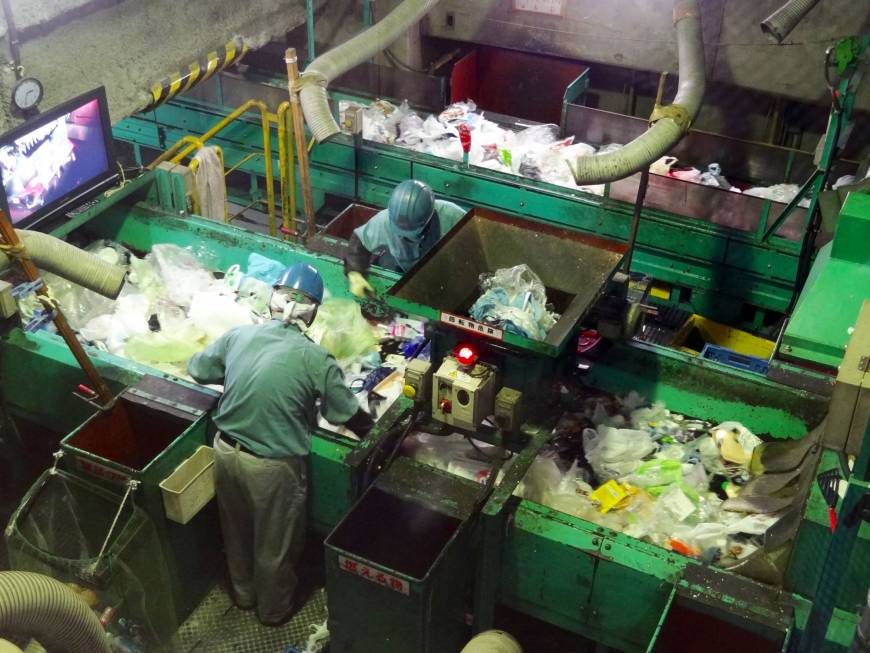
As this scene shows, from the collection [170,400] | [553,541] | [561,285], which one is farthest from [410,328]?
[553,541]

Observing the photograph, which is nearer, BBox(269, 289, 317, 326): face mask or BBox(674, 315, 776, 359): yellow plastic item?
BBox(269, 289, 317, 326): face mask

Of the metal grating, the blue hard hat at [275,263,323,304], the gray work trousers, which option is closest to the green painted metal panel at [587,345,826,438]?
the blue hard hat at [275,263,323,304]

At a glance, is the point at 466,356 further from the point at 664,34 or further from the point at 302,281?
the point at 664,34

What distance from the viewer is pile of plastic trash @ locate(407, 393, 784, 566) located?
4152 mm

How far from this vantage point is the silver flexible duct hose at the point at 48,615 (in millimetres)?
3268

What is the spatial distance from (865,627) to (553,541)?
1.54 m

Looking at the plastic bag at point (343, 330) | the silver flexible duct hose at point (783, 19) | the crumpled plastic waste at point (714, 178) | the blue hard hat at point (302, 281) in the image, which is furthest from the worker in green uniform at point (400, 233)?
the crumpled plastic waste at point (714, 178)

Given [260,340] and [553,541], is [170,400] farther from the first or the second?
[553,541]

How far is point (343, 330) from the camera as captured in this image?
534 cm

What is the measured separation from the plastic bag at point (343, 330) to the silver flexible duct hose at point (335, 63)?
968 mm

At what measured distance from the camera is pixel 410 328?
5.46 metres

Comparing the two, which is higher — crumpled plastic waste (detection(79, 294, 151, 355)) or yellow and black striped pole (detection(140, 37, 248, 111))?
yellow and black striped pole (detection(140, 37, 248, 111))

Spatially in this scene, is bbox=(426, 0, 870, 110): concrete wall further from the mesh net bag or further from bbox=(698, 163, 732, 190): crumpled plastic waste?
the mesh net bag

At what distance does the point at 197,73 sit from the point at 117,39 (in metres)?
0.81
